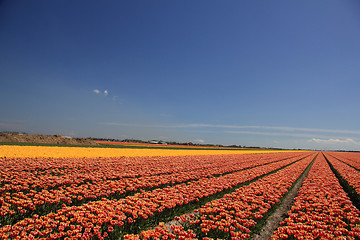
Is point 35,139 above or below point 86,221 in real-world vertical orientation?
above

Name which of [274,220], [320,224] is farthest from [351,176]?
[320,224]

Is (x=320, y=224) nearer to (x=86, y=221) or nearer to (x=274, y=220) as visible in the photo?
(x=274, y=220)

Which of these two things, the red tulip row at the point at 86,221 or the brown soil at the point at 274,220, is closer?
the red tulip row at the point at 86,221

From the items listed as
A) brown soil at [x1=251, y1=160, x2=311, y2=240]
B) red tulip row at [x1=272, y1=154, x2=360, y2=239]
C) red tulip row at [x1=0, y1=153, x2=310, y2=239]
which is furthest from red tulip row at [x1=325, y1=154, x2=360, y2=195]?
red tulip row at [x1=0, y1=153, x2=310, y2=239]

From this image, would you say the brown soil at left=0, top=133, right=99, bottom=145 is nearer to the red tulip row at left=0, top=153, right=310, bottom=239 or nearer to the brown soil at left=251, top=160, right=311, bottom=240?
the red tulip row at left=0, top=153, right=310, bottom=239

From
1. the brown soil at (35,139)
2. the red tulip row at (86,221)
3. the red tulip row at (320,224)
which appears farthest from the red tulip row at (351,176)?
the brown soil at (35,139)

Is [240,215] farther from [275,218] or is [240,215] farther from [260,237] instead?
[275,218]

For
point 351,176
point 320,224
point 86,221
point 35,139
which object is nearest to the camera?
point 86,221

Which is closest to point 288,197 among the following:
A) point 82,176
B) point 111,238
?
point 111,238

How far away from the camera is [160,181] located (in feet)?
31.8

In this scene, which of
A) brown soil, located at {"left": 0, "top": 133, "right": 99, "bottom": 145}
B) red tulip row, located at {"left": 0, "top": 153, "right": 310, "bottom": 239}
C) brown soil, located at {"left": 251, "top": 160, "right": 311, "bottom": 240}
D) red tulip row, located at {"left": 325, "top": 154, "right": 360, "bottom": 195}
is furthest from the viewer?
brown soil, located at {"left": 0, "top": 133, "right": 99, "bottom": 145}

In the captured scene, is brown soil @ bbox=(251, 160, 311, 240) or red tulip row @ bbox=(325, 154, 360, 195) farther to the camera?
red tulip row @ bbox=(325, 154, 360, 195)

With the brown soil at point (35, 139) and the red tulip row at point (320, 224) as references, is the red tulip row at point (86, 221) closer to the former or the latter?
the red tulip row at point (320, 224)

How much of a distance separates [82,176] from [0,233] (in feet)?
20.2
